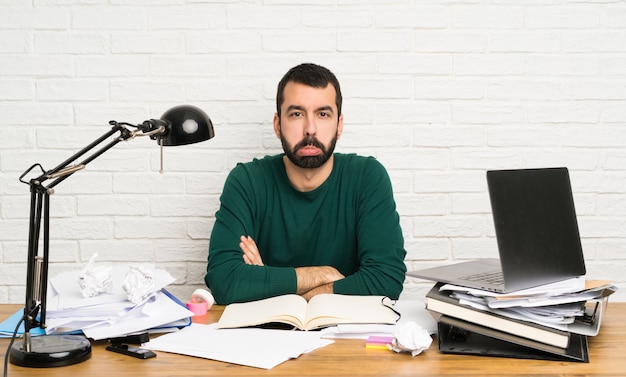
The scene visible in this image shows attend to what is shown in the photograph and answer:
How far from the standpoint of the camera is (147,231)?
8.44 feet

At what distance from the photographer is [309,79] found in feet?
7.29

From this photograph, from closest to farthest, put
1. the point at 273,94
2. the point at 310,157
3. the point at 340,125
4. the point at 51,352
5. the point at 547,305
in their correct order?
1. the point at 51,352
2. the point at 547,305
3. the point at 310,157
4. the point at 340,125
5. the point at 273,94

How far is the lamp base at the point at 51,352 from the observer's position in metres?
1.21

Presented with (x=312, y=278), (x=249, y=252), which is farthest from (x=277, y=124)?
(x=312, y=278)

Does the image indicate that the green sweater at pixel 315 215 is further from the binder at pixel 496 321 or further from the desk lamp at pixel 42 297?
the desk lamp at pixel 42 297

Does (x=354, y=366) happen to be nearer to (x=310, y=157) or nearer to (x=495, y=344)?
(x=495, y=344)

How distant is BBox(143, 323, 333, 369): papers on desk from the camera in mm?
1253

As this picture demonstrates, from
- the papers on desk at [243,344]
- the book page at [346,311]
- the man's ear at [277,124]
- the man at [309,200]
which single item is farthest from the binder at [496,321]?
the man's ear at [277,124]

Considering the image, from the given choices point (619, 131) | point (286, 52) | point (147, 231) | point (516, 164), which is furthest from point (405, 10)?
→ point (147, 231)

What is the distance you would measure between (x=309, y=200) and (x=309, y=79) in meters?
0.40

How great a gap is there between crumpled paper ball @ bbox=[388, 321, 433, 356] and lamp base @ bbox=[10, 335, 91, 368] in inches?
22.9

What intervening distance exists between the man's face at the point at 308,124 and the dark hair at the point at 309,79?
0.02 metres

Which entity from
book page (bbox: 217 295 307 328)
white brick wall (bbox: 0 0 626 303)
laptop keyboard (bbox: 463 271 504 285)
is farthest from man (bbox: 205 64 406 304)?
laptop keyboard (bbox: 463 271 504 285)

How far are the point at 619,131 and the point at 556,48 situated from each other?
0.39 meters
